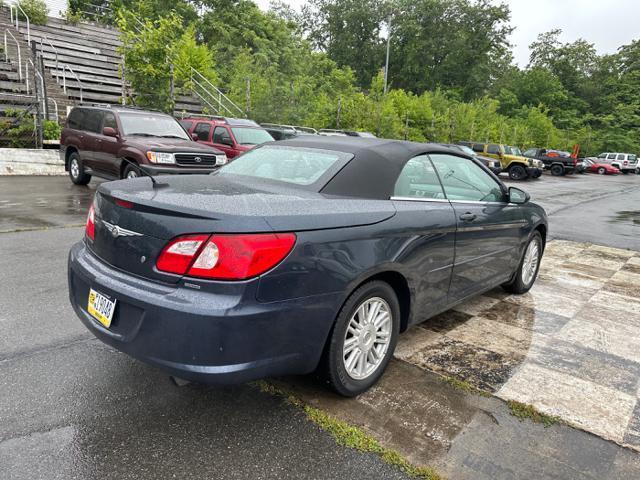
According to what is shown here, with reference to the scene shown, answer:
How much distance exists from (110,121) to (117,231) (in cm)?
856

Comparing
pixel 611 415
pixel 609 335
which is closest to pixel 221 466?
pixel 611 415

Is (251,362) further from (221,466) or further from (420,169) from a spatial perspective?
(420,169)

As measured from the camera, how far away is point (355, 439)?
2484 mm

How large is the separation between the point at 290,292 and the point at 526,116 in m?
57.9

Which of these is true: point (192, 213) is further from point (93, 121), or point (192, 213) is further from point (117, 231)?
point (93, 121)

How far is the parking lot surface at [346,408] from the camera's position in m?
2.30

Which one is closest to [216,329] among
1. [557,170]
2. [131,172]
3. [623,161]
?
[131,172]

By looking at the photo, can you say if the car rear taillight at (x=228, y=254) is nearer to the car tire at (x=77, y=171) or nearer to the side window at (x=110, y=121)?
the side window at (x=110, y=121)

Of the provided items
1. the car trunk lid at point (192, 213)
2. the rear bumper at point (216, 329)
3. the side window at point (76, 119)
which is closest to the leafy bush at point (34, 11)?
the side window at point (76, 119)

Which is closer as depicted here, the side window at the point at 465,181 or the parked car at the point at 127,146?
the side window at the point at 465,181

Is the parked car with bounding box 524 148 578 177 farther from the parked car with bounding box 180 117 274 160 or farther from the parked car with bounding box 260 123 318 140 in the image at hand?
the parked car with bounding box 180 117 274 160

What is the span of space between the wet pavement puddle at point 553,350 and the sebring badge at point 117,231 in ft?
6.73

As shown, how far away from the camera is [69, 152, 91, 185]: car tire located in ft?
36.7

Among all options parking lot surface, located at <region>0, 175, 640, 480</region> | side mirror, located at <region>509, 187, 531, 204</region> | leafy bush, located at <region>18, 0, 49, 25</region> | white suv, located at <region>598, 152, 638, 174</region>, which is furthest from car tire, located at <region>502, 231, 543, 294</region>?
white suv, located at <region>598, 152, 638, 174</region>
